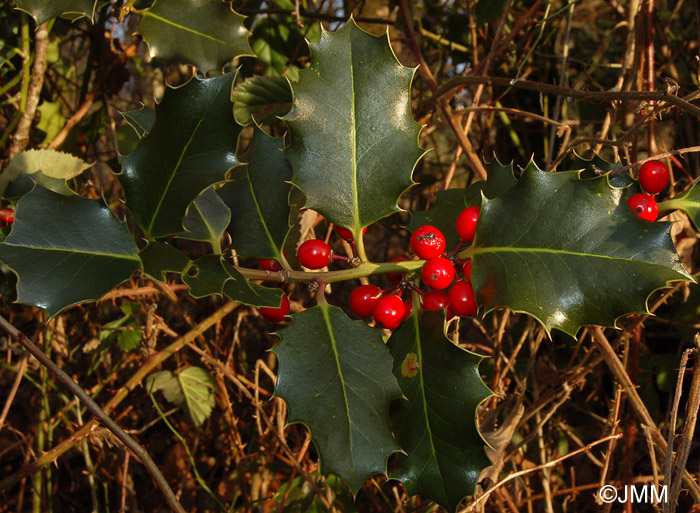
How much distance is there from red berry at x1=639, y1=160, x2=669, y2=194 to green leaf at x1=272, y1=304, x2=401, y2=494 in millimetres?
551

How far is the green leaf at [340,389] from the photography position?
94 centimetres

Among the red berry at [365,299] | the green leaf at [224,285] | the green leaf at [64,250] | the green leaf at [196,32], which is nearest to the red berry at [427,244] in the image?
the red berry at [365,299]

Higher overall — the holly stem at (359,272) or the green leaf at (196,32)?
the green leaf at (196,32)

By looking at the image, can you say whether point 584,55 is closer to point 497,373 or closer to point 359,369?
point 497,373

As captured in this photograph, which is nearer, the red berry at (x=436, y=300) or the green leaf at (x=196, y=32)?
the red berry at (x=436, y=300)

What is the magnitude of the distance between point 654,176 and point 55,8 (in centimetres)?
128

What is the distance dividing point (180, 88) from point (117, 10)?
691 mm

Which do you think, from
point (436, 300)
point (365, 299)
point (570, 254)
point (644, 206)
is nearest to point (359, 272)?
point (365, 299)

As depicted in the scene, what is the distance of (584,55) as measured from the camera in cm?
265

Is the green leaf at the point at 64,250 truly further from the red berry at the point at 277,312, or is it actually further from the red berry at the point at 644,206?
the red berry at the point at 644,206

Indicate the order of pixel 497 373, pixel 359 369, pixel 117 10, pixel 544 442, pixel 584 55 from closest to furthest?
pixel 359 369 → pixel 117 10 → pixel 497 373 → pixel 544 442 → pixel 584 55

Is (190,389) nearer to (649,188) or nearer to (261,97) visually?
(261,97)

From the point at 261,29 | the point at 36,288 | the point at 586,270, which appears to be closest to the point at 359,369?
the point at 586,270

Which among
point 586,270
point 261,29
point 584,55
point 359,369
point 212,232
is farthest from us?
point 584,55
